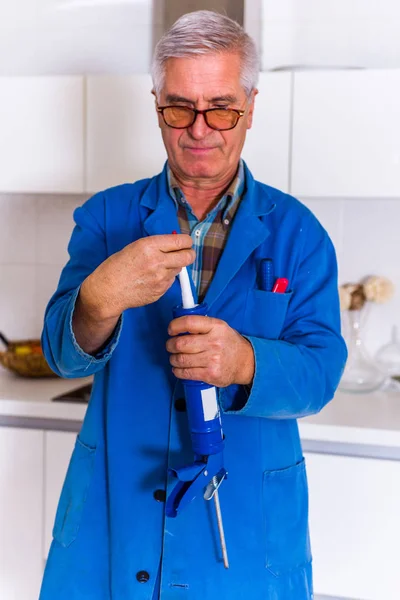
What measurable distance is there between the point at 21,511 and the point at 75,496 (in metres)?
0.75

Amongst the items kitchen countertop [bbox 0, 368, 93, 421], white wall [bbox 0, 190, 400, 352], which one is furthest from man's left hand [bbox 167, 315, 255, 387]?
white wall [bbox 0, 190, 400, 352]

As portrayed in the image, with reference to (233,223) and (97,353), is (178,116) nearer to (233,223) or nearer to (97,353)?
(233,223)

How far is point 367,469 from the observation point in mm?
1607

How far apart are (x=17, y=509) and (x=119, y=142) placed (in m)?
1.01

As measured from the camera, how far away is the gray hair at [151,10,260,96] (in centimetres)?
104

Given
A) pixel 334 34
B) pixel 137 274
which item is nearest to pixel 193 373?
pixel 137 274

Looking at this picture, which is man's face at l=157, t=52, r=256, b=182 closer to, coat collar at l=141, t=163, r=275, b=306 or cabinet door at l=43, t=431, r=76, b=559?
coat collar at l=141, t=163, r=275, b=306

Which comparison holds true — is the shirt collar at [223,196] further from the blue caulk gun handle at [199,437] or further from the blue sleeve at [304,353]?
the blue caulk gun handle at [199,437]

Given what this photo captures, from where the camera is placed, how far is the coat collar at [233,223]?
1.09 m

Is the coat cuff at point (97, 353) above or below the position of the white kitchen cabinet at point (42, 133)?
below

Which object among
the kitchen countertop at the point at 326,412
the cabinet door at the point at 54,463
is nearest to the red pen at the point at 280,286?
the kitchen countertop at the point at 326,412

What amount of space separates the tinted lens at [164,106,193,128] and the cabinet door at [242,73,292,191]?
75 cm

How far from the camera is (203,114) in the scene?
106 centimetres

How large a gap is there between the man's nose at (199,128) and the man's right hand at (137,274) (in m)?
0.23
